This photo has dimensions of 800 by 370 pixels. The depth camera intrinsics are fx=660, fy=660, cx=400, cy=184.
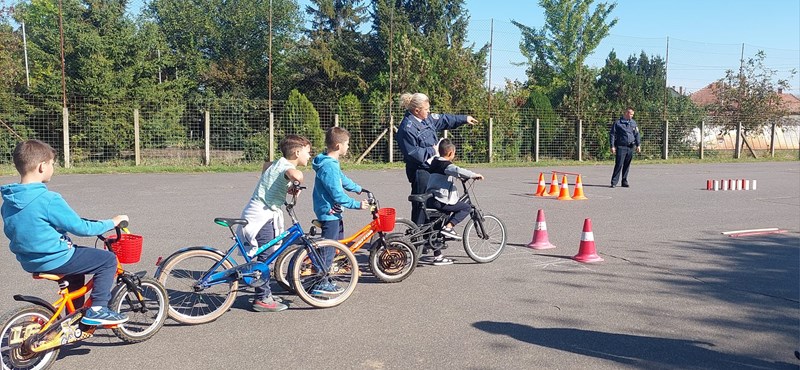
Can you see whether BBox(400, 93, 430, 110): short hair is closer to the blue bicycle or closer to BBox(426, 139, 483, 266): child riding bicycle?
BBox(426, 139, 483, 266): child riding bicycle

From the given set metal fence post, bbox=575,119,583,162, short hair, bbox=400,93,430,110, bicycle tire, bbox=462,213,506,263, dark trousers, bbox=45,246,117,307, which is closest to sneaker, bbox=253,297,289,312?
dark trousers, bbox=45,246,117,307

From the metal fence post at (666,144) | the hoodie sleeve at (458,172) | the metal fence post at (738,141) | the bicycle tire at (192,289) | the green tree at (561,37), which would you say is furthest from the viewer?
the green tree at (561,37)

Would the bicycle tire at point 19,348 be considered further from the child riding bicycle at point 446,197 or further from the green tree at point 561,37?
the green tree at point 561,37

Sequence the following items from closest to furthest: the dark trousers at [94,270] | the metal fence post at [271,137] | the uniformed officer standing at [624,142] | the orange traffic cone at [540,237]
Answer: the dark trousers at [94,270]
the orange traffic cone at [540,237]
the uniformed officer standing at [624,142]
the metal fence post at [271,137]

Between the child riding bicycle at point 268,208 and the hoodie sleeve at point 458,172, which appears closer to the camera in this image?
the child riding bicycle at point 268,208

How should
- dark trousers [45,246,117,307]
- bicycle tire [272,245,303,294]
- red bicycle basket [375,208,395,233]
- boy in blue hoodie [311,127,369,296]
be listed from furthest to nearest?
red bicycle basket [375,208,395,233], boy in blue hoodie [311,127,369,296], bicycle tire [272,245,303,294], dark trousers [45,246,117,307]

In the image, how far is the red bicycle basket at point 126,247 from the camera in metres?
4.49

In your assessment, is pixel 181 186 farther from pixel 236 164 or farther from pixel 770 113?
pixel 770 113

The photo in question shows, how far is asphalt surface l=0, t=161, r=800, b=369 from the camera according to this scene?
4.46 metres

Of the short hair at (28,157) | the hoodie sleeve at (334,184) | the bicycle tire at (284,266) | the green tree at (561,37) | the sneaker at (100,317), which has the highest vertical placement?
the green tree at (561,37)

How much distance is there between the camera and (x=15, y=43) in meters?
27.6

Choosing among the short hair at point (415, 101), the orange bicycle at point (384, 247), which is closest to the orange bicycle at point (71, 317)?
the orange bicycle at point (384, 247)

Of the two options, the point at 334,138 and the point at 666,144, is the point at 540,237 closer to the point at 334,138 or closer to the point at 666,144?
the point at 334,138

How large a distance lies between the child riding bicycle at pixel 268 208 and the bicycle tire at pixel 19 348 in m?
1.69
